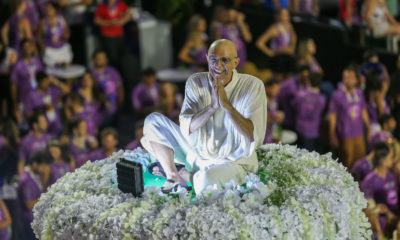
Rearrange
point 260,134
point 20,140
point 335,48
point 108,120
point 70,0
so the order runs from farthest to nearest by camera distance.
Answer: point 70,0 < point 335,48 < point 108,120 < point 20,140 < point 260,134

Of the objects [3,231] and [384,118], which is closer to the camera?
[3,231]

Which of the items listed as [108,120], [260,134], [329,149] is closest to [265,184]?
[260,134]

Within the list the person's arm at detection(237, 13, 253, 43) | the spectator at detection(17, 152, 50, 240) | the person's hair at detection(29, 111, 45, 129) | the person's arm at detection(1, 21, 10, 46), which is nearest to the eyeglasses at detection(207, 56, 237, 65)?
the spectator at detection(17, 152, 50, 240)

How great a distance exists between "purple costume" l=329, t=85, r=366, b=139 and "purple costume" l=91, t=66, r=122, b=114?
330 centimetres

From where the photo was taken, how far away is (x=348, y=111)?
11.6 m

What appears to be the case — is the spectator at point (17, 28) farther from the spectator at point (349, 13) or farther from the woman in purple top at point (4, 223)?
the spectator at point (349, 13)

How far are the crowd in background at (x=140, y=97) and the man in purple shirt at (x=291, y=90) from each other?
0.02 metres

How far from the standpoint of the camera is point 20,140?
11.9m

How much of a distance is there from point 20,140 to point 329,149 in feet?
13.5

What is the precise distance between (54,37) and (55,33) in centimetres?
7

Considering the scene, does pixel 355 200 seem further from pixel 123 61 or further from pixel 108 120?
pixel 123 61

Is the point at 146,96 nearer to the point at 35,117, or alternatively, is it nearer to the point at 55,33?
the point at 35,117

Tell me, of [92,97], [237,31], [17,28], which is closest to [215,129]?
[92,97]

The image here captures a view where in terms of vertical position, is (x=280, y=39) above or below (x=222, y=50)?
below
